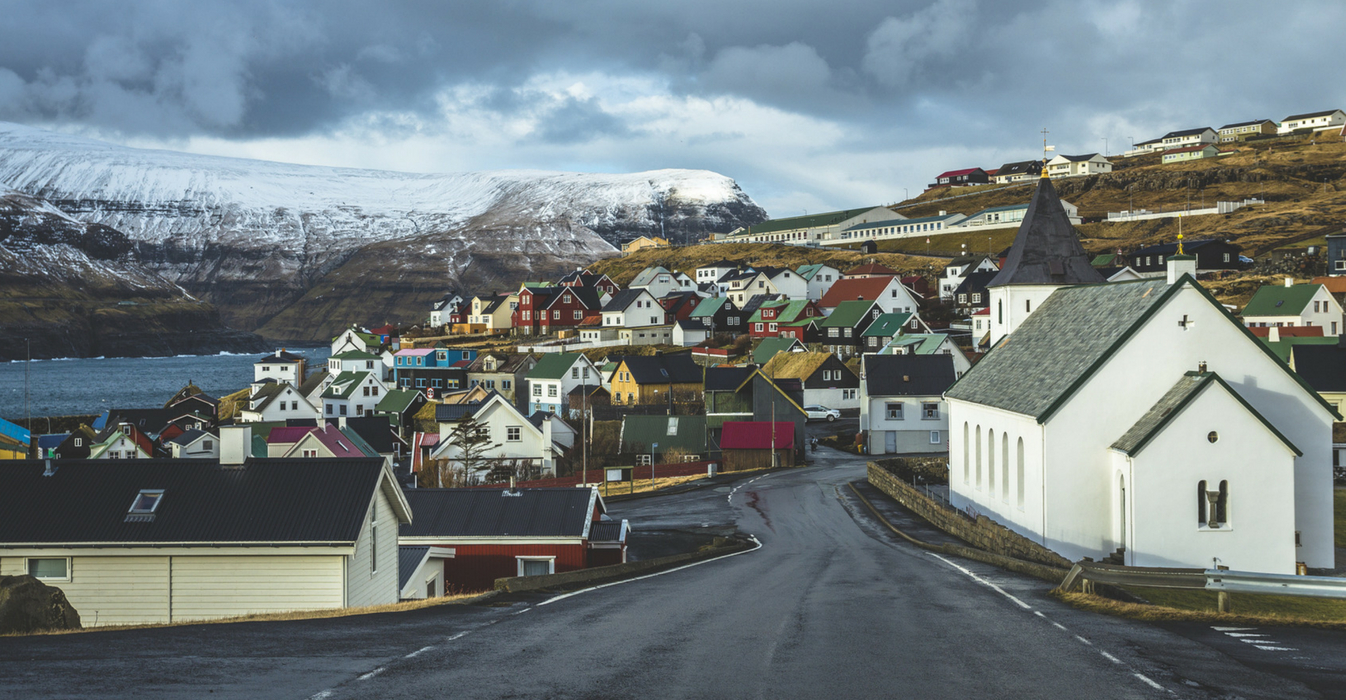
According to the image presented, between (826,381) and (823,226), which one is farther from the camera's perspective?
(823,226)

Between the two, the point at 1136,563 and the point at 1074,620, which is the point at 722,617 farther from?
the point at 1136,563

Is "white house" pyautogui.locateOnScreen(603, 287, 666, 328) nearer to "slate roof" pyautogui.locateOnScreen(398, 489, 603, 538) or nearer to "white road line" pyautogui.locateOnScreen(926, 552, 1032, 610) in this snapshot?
"slate roof" pyautogui.locateOnScreen(398, 489, 603, 538)

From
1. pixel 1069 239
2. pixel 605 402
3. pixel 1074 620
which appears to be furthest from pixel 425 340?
pixel 1074 620

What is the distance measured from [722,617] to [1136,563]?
15206 mm

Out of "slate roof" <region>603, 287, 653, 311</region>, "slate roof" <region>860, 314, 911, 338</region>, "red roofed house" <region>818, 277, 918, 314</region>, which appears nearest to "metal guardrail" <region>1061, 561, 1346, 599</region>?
"slate roof" <region>860, 314, 911, 338</region>

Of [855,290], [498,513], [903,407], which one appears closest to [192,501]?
[498,513]

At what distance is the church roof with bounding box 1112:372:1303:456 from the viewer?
2550 cm

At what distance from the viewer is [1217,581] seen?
16.1 m

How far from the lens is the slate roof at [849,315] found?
10362 centimetres

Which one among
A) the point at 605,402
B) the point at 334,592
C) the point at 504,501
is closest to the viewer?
the point at 334,592

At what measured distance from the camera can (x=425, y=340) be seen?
141500 mm

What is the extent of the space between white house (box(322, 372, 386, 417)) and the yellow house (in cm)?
2668

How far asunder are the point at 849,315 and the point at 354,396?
168ft

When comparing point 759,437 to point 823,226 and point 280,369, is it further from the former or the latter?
point 823,226
